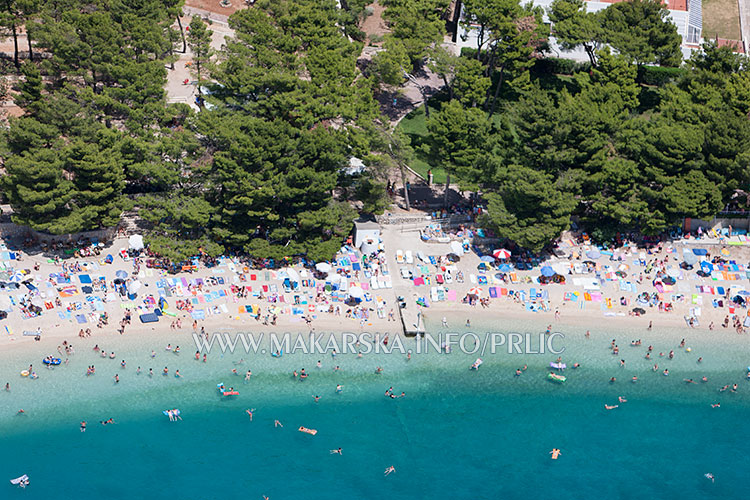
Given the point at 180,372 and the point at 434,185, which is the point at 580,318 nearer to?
the point at 434,185

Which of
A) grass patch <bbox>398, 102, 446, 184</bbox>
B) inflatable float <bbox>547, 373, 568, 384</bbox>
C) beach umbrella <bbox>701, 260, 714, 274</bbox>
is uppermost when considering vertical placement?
grass patch <bbox>398, 102, 446, 184</bbox>

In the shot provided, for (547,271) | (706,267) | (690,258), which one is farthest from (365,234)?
(706,267)

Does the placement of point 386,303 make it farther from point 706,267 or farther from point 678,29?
point 678,29

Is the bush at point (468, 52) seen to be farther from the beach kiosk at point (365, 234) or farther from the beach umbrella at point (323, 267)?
the beach umbrella at point (323, 267)

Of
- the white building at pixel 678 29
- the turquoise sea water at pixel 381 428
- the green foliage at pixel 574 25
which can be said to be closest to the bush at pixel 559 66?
the white building at pixel 678 29

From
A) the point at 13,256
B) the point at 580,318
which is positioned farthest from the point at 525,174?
the point at 13,256

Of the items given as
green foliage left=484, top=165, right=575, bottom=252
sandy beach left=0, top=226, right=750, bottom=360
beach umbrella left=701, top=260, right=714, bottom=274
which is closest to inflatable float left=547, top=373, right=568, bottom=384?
sandy beach left=0, top=226, right=750, bottom=360

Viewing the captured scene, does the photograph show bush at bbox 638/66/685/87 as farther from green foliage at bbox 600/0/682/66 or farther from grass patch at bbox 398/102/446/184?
grass patch at bbox 398/102/446/184
